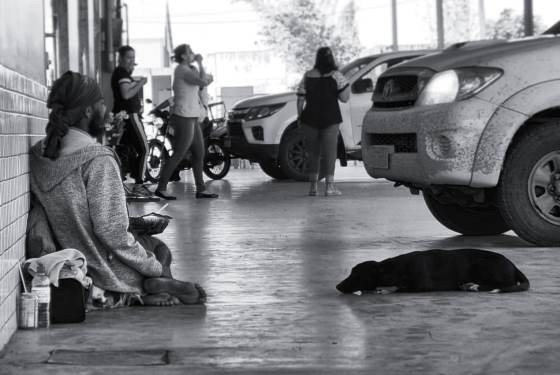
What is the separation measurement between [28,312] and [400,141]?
4.28 m

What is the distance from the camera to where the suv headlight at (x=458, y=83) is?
8.61 metres

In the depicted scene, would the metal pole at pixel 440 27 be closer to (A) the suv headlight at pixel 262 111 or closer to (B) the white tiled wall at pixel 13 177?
(A) the suv headlight at pixel 262 111

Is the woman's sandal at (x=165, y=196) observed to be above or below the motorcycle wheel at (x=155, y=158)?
below

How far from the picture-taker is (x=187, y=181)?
1986 centimetres

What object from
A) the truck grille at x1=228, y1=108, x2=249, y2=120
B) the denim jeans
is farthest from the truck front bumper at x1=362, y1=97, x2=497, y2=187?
the truck grille at x1=228, y1=108, x2=249, y2=120

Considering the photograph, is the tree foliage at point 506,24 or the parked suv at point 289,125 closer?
the parked suv at point 289,125

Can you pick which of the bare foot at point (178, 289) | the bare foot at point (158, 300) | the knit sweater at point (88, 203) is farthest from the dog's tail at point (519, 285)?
the knit sweater at point (88, 203)

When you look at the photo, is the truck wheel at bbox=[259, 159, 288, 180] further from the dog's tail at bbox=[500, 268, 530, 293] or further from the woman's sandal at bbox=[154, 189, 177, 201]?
the dog's tail at bbox=[500, 268, 530, 293]

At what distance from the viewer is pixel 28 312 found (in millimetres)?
5602

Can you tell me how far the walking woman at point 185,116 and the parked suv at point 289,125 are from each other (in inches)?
140

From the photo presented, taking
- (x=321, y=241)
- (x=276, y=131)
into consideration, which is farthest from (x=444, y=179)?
(x=276, y=131)

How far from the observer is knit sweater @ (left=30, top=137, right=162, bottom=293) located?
238 inches

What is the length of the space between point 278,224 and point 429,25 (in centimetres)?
5958

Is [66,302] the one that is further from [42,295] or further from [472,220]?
[472,220]
